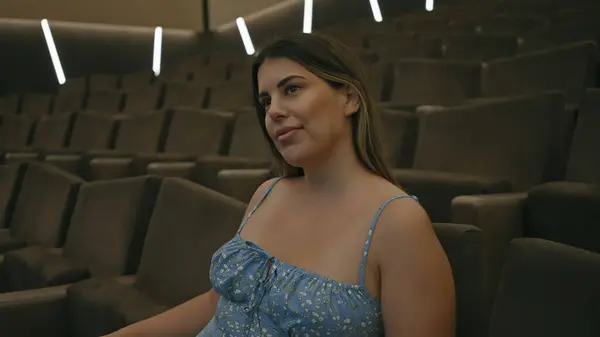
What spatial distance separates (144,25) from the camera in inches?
65.9

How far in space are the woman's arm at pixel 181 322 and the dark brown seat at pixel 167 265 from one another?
3 cm

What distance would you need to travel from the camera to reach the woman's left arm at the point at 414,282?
0.17 metres

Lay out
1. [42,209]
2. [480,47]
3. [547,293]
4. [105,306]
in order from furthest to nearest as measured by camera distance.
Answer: [480,47], [42,209], [105,306], [547,293]

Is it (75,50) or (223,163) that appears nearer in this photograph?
(223,163)

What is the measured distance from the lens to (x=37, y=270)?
39 centimetres

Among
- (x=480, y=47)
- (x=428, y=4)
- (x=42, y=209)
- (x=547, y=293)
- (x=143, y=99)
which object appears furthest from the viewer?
(x=428, y=4)

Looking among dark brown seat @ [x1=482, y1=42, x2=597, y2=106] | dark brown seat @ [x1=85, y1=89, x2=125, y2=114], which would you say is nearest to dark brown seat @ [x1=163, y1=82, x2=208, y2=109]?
dark brown seat @ [x1=85, y1=89, x2=125, y2=114]

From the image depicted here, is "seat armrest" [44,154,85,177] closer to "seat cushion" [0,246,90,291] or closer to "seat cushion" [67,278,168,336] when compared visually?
"seat cushion" [0,246,90,291]

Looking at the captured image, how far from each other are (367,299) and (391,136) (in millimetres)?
251

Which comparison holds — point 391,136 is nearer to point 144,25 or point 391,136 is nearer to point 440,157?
point 440,157

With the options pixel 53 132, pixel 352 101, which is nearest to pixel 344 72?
pixel 352 101

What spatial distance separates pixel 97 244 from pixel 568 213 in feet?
0.91

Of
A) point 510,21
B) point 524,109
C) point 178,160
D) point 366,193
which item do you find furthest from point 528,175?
point 510,21

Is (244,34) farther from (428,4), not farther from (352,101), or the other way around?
(352,101)
